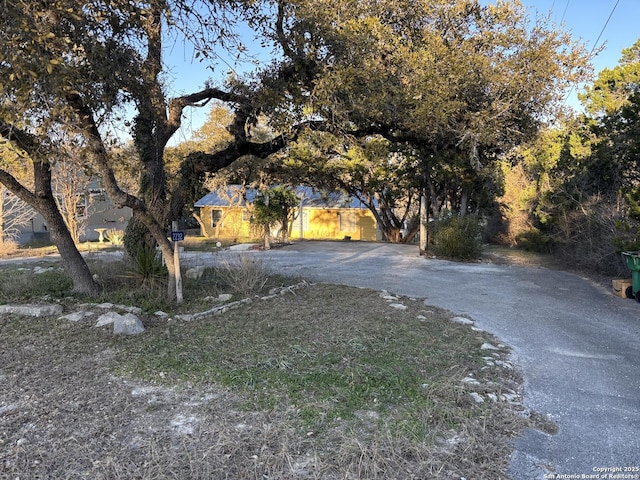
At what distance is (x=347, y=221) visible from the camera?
2967cm

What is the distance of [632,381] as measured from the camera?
4105mm

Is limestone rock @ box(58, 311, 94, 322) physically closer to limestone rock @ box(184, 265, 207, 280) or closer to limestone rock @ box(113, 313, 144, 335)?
limestone rock @ box(113, 313, 144, 335)

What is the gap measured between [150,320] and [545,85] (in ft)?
31.7

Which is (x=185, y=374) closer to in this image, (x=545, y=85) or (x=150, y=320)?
(x=150, y=320)

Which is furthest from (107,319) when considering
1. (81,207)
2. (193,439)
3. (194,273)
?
(81,207)

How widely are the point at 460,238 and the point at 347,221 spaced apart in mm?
16150

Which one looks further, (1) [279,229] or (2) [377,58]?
(1) [279,229]

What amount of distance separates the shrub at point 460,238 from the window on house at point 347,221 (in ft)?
49.8

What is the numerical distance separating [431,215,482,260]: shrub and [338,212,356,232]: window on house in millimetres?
15189

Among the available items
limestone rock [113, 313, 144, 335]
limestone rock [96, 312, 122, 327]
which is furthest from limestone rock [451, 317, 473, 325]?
limestone rock [96, 312, 122, 327]

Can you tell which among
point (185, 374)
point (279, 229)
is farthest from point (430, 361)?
point (279, 229)

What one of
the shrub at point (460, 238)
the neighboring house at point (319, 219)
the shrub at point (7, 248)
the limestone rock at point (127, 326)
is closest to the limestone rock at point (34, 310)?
the limestone rock at point (127, 326)

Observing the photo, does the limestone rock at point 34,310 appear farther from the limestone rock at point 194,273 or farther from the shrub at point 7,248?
the shrub at point 7,248

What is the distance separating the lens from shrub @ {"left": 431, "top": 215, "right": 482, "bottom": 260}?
1377 cm
